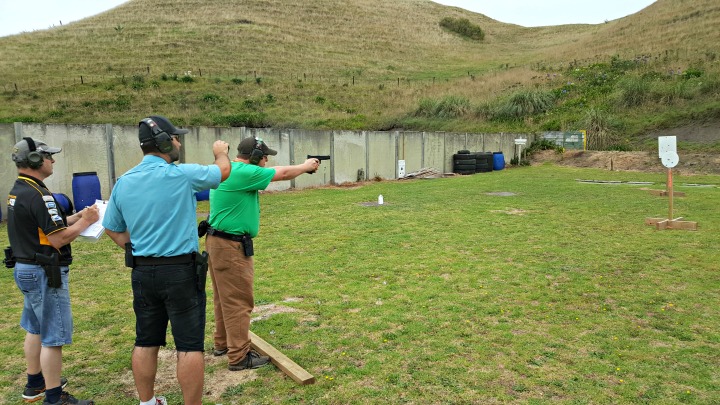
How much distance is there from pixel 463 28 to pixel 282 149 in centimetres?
7251

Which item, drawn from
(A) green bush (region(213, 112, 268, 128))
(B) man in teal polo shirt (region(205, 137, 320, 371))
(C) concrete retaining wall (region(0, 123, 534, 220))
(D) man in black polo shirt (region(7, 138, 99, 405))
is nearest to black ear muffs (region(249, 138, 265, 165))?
(B) man in teal polo shirt (region(205, 137, 320, 371))

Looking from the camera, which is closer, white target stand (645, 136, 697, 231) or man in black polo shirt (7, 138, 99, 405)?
man in black polo shirt (7, 138, 99, 405)

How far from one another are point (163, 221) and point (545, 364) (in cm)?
349

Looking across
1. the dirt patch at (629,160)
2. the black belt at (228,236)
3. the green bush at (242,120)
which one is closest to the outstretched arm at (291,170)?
the black belt at (228,236)

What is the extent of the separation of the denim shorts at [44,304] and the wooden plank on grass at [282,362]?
5.37 feet

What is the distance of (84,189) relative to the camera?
522 inches

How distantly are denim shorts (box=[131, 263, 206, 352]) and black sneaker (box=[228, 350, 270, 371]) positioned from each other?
1220 millimetres

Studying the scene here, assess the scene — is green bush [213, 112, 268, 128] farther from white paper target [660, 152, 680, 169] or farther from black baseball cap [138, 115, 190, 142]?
black baseball cap [138, 115, 190, 142]

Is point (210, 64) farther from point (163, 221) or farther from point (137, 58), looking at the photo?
point (163, 221)

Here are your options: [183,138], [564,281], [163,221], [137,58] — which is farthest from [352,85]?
[163,221]

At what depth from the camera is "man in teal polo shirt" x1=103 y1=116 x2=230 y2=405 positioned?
3324 mm

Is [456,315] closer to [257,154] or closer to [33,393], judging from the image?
[257,154]

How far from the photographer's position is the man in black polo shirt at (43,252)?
12.5 ft

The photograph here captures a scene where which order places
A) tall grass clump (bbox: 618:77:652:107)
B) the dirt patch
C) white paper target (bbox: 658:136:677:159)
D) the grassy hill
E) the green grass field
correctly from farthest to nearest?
1. the grassy hill
2. tall grass clump (bbox: 618:77:652:107)
3. the dirt patch
4. white paper target (bbox: 658:136:677:159)
5. the green grass field
